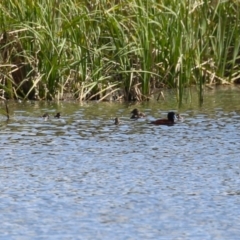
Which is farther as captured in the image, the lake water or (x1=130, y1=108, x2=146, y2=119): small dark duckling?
(x1=130, y1=108, x2=146, y2=119): small dark duckling

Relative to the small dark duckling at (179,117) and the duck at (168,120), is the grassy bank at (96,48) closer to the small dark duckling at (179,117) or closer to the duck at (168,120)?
the small dark duckling at (179,117)

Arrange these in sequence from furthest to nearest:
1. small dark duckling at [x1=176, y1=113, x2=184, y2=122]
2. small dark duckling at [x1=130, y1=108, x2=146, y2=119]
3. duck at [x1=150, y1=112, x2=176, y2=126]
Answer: small dark duckling at [x1=130, y1=108, x2=146, y2=119] → small dark duckling at [x1=176, y1=113, x2=184, y2=122] → duck at [x1=150, y1=112, x2=176, y2=126]

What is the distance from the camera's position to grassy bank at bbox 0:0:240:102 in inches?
562

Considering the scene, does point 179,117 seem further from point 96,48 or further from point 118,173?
point 118,173

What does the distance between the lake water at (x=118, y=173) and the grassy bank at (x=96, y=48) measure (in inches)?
14.7

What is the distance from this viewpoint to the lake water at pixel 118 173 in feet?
25.0

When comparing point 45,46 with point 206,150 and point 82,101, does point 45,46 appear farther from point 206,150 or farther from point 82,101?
point 206,150

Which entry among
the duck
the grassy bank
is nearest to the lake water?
the duck

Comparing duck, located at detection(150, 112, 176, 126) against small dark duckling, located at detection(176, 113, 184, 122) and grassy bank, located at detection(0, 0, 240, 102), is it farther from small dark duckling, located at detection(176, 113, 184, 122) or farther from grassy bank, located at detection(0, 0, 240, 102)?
grassy bank, located at detection(0, 0, 240, 102)

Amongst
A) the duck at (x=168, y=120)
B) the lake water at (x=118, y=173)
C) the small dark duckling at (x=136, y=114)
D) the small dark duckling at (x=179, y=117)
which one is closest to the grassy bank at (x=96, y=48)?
the lake water at (x=118, y=173)

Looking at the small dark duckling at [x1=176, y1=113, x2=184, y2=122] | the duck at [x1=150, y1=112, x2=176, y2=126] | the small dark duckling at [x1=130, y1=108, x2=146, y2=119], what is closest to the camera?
the duck at [x1=150, y1=112, x2=176, y2=126]

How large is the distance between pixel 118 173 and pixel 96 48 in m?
5.17

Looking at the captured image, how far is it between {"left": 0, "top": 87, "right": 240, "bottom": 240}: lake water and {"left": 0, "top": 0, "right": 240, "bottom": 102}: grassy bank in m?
0.37

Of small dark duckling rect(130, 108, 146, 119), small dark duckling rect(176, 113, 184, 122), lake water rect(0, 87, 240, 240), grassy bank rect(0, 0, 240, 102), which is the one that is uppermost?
grassy bank rect(0, 0, 240, 102)
